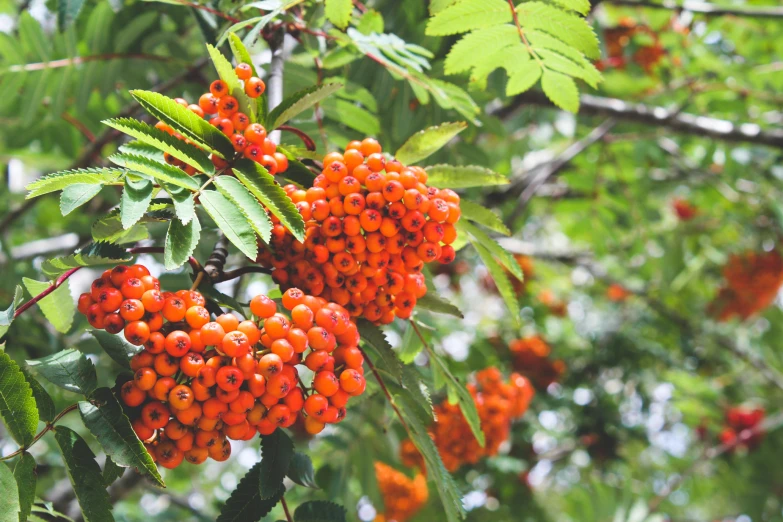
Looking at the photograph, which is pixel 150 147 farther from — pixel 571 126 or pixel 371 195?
pixel 571 126

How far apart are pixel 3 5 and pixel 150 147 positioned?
180 inches

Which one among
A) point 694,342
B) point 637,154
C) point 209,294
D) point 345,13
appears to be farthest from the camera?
point 694,342

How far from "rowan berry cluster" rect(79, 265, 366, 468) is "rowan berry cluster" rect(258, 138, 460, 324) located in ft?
0.48

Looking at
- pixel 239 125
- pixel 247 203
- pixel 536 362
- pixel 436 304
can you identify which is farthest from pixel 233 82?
pixel 536 362

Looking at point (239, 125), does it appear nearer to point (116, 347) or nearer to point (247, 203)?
point (247, 203)

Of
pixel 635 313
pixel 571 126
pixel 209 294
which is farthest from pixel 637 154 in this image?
pixel 209 294

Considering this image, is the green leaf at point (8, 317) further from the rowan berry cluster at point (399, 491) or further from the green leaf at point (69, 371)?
the rowan berry cluster at point (399, 491)

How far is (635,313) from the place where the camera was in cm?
636

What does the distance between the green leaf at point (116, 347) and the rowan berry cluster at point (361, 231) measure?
38 cm

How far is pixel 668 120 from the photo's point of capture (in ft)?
12.4

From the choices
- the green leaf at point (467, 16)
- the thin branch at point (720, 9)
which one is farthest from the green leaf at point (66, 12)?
the thin branch at point (720, 9)

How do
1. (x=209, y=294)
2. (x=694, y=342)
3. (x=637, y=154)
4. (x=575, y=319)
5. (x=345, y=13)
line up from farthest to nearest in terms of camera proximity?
(x=575, y=319) < (x=694, y=342) < (x=637, y=154) < (x=345, y=13) < (x=209, y=294)

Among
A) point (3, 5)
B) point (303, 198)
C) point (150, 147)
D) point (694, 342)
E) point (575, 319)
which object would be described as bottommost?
point (575, 319)

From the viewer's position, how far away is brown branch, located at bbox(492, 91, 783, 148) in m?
3.67
